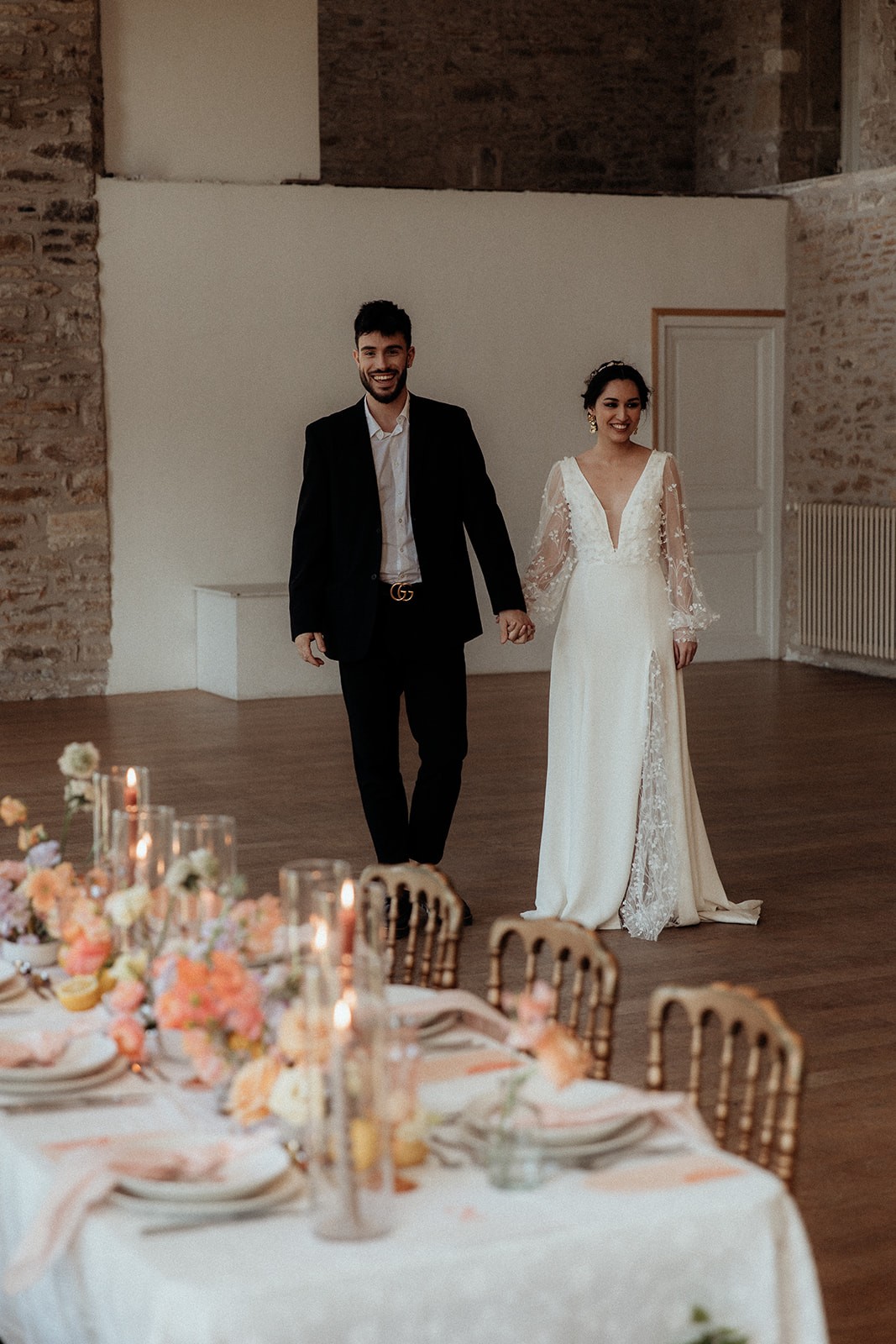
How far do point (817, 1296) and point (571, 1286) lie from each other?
308 mm

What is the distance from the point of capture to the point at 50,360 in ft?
33.5

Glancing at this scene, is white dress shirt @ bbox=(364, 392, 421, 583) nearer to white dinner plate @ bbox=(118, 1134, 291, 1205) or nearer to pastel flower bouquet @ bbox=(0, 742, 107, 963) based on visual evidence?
pastel flower bouquet @ bbox=(0, 742, 107, 963)

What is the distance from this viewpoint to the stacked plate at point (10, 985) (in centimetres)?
241

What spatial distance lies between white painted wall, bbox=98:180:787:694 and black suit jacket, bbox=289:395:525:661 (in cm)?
534

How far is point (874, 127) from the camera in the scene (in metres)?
12.0

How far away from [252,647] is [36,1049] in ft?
26.9

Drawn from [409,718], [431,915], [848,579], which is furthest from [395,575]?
[848,579]

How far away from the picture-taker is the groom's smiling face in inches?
191

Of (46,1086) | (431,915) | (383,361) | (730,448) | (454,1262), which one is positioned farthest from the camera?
(730,448)

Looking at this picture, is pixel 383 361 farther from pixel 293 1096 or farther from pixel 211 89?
pixel 211 89

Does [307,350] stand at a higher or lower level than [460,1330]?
higher

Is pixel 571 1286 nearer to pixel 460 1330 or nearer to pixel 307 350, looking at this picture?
pixel 460 1330

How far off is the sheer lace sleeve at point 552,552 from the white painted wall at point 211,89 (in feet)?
19.6

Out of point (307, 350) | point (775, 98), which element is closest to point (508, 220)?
point (307, 350)
